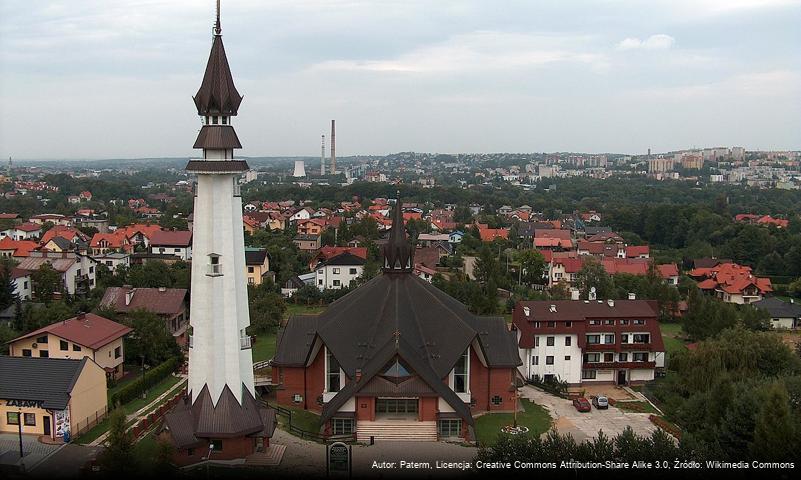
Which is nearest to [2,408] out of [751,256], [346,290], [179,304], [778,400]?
[179,304]

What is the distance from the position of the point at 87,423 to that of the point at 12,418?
96.2 inches

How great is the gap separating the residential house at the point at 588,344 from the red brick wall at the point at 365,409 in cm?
1052

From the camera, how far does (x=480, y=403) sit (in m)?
29.1

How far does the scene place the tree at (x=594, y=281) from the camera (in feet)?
164

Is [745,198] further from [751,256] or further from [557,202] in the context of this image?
[751,256]

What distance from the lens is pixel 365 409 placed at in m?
26.1

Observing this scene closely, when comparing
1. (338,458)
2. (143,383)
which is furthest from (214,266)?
(143,383)

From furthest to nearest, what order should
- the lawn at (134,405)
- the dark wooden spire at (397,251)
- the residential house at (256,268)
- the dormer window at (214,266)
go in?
the residential house at (256,268)
the dark wooden spire at (397,251)
the lawn at (134,405)
the dormer window at (214,266)

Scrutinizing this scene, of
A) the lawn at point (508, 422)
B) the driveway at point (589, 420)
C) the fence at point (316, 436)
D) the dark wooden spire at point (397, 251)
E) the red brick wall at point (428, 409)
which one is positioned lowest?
the driveway at point (589, 420)

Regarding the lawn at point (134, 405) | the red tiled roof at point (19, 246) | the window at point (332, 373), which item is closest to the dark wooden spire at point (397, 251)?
the window at point (332, 373)

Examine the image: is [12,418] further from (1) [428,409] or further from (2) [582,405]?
(2) [582,405]

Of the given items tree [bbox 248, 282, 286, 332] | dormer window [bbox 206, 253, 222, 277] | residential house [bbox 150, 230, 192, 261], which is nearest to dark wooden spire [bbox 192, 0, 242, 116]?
dormer window [bbox 206, 253, 222, 277]

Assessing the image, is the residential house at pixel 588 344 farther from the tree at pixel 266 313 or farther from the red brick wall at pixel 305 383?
the tree at pixel 266 313

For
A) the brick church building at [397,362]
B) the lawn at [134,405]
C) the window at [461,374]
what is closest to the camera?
the lawn at [134,405]
